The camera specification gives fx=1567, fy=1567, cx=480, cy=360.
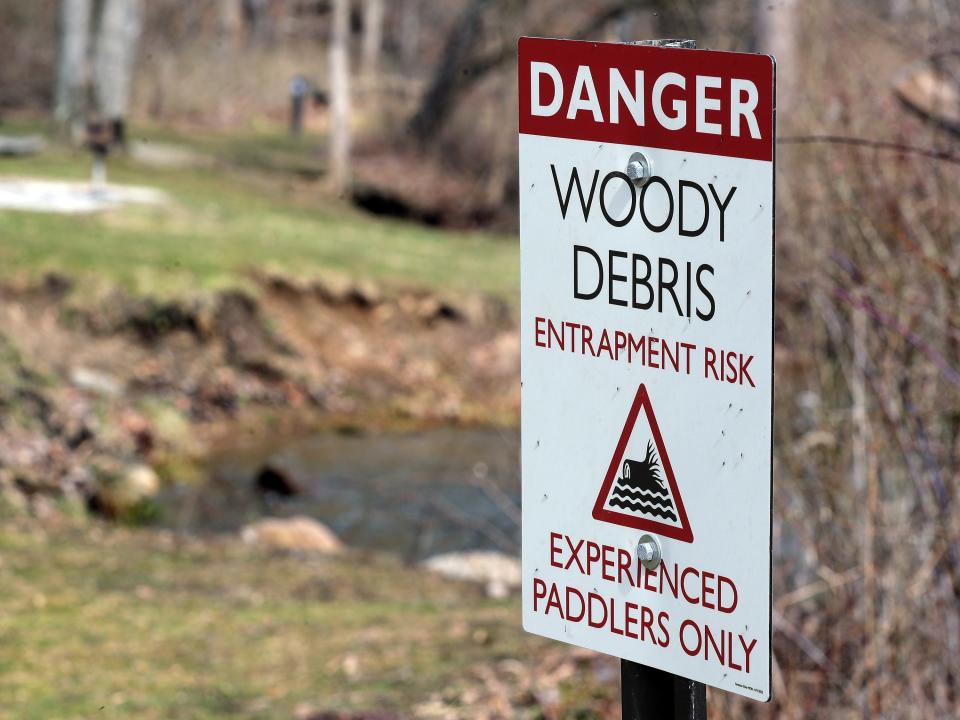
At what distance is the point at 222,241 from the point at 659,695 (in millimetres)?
15002

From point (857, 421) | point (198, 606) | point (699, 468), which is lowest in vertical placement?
point (198, 606)

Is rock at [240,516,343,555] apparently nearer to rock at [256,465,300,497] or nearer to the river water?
the river water

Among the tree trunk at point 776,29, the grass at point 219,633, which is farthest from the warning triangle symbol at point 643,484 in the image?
the tree trunk at point 776,29

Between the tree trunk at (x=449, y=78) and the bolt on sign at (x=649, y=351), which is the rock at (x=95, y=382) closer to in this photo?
the tree trunk at (x=449, y=78)

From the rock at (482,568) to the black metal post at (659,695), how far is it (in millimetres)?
6234

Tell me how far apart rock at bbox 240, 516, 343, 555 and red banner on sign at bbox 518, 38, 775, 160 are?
8.12 m

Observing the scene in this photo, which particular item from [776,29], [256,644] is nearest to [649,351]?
[256,644]

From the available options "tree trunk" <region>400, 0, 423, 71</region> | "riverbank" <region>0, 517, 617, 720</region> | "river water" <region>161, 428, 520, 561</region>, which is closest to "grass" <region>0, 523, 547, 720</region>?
"riverbank" <region>0, 517, 617, 720</region>

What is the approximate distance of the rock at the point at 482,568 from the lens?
358 inches

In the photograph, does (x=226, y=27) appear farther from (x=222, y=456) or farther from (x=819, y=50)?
(x=819, y=50)

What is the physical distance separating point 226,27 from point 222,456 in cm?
2463

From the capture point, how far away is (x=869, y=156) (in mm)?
6422

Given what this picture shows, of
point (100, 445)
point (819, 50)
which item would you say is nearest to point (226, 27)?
point (100, 445)

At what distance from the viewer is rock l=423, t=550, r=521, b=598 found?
9086 mm
